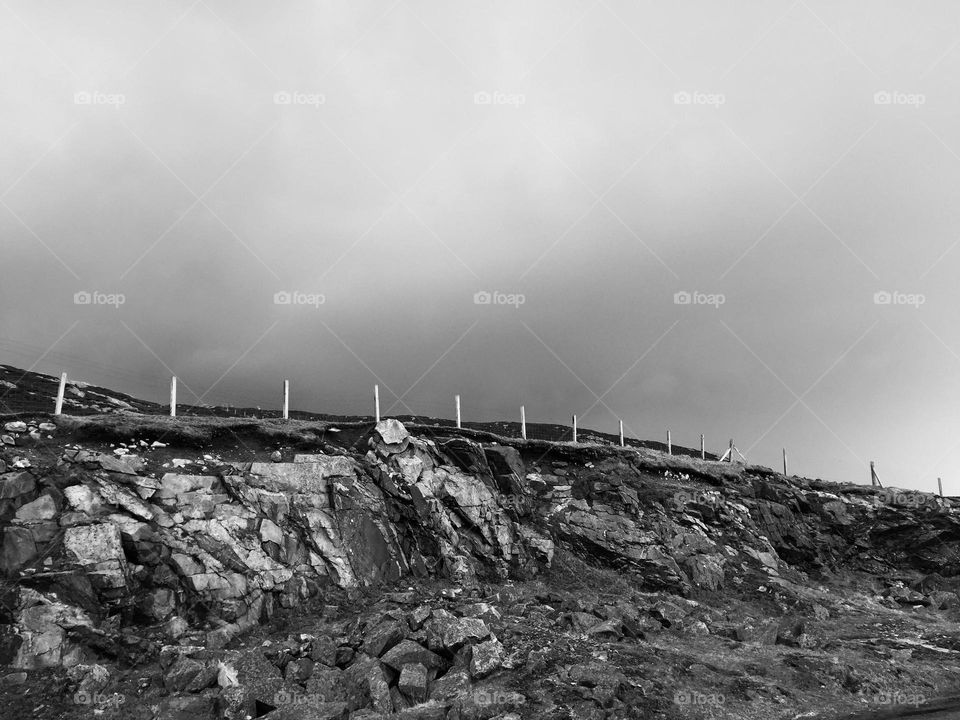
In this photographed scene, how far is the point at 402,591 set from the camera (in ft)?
69.4

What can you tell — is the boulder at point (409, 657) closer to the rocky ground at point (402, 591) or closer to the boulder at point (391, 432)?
the rocky ground at point (402, 591)

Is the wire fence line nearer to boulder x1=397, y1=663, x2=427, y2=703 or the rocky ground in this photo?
the rocky ground

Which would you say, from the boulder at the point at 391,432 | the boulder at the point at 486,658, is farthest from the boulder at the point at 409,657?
the boulder at the point at 391,432

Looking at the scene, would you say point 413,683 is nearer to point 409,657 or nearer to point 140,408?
point 409,657

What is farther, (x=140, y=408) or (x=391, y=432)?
(x=140, y=408)

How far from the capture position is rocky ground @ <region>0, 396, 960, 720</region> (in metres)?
15.0

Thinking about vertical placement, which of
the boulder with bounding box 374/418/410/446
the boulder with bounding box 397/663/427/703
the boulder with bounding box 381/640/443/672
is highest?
the boulder with bounding box 374/418/410/446

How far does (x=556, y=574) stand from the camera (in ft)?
83.4

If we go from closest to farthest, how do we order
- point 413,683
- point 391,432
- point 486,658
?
point 413,683 → point 486,658 → point 391,432

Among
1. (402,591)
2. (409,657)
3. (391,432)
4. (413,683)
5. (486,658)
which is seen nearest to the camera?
(413,683)

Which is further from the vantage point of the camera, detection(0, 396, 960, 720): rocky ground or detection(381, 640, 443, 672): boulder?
detection(381, 640, 443, 672): boulder

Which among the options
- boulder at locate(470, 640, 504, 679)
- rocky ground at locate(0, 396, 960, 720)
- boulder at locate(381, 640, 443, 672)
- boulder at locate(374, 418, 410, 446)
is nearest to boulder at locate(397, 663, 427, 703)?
rocky ground at locate(0, 396, 960, 720)

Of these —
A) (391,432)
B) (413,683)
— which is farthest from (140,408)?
(413,683)

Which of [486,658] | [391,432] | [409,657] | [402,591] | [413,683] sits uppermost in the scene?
[391,432]
